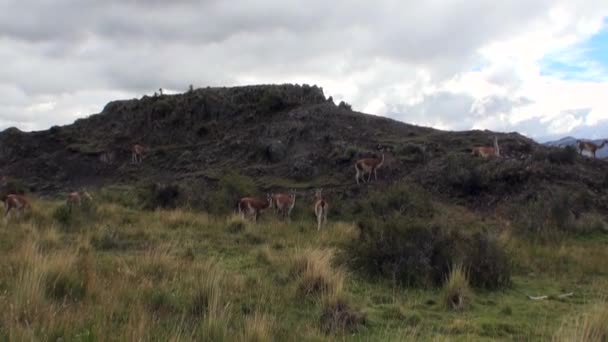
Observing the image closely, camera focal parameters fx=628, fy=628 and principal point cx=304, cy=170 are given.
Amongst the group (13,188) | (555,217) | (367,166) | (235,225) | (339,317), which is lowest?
(339,317)

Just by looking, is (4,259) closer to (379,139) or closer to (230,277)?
(230,277)

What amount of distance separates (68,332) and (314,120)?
28.2 metres

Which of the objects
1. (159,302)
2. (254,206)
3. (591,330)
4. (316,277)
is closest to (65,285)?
(159,302)

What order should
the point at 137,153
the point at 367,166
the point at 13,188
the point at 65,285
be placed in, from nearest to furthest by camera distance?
the point at 65,285
the point at 367,166
the point at 13,188
the point at 137,153

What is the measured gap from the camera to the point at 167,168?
34.5m

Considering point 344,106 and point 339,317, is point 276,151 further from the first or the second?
point 339,317

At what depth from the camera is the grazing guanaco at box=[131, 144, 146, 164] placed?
35.9 m

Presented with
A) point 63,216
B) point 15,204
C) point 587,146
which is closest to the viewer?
point 63,216

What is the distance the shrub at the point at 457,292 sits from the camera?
879 centimetres

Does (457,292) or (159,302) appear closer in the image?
(159,302)

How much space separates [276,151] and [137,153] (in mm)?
9393

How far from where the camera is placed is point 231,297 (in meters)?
7.88

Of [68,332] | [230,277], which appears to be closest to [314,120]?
[230,277]

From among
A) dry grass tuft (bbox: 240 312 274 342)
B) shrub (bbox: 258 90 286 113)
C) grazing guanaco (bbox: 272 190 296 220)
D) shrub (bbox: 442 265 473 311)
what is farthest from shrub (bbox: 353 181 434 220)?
shrub (bbox: 258 90 286 113)
